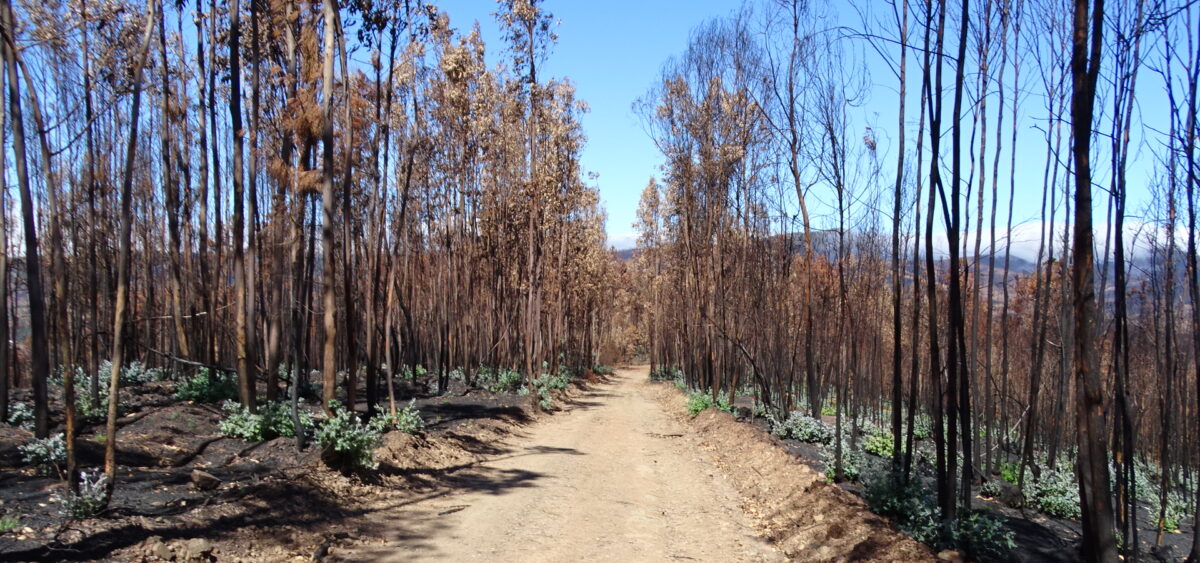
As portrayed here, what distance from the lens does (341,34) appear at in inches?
428

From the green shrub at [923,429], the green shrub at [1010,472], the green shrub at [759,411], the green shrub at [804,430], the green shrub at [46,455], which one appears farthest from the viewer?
the green shrub at [759,411]

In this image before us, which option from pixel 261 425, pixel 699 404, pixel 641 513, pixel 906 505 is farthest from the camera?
pixel 699 404

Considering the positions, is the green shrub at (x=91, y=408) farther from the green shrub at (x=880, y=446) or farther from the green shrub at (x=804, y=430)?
the green shrub at (x=880, y=446)

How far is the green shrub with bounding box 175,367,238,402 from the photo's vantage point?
13.1 meters

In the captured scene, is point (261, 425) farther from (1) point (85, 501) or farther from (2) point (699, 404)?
(2) point (699, 404)

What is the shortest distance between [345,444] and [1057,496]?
10.6m

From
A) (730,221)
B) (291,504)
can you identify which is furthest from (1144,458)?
(291,504)

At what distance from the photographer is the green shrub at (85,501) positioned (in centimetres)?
579

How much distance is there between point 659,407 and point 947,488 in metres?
19.6

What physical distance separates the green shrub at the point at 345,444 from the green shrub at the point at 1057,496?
10.1 metres

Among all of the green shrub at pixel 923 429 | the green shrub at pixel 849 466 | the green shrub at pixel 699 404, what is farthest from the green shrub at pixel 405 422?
the green shrub at pixel 923 429

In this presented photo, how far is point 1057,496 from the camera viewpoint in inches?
432

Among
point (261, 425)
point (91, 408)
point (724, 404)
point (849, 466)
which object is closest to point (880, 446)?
point (849, 466)

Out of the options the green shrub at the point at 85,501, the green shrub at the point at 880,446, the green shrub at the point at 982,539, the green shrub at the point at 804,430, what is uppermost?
the green shrub at the point at 85,501
